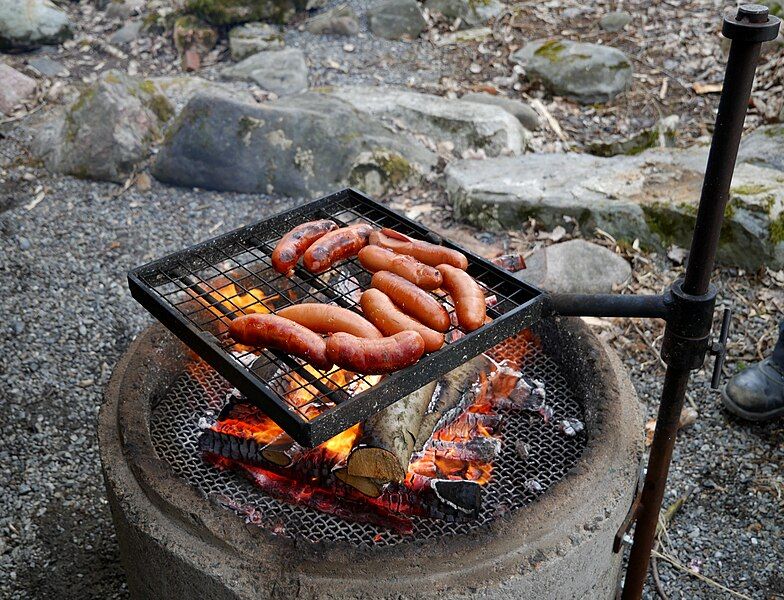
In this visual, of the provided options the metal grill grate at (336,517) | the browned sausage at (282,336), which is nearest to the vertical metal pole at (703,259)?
the metal grill grate at (336,517)

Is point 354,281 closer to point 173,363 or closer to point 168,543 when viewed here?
point 173,363

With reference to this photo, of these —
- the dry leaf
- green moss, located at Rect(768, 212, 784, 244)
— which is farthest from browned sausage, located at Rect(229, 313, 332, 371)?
the dry leaf

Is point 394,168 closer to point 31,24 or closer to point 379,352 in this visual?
point 379,352

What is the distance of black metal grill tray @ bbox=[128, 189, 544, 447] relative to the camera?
216cm

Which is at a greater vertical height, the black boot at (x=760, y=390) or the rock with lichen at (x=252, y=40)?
the rock with lichen at (x=252, y=40)

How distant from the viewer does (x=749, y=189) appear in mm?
5246

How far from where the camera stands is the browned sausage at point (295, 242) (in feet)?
9.11

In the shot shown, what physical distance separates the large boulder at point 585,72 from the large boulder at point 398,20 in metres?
1.84

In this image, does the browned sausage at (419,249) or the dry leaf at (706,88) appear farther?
the dry leaf at (706,88)

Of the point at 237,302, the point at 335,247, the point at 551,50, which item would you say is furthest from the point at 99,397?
the point at 551,50

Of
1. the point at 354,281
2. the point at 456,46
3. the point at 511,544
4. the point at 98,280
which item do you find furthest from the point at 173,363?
the point at 456,46

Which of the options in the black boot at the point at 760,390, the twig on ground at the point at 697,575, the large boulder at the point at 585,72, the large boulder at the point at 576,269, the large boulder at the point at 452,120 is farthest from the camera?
the large boulder at the point at 585,72

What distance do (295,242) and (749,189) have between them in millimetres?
3619

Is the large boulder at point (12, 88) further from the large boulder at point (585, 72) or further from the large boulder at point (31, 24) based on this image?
the large boulder at point (585, 72)
